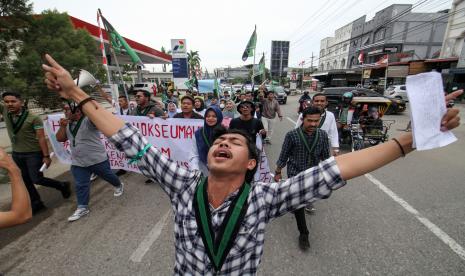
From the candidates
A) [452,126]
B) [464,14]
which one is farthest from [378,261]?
[464,14]

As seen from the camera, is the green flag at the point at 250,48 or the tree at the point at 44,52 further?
the green flag at the point at 250,48

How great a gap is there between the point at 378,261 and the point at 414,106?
223cm

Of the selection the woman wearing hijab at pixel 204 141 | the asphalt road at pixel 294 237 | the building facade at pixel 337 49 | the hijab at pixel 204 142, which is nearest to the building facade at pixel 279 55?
→ the building facade at pixel 337 49

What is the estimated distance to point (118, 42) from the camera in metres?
5.01

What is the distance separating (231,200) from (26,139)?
11.8 feet

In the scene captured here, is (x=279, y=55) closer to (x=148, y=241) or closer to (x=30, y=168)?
(x=30, y=168)

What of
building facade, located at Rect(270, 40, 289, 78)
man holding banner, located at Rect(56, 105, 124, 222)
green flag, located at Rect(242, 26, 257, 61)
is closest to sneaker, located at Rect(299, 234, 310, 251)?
man holding banner, located at Rect(56, 105, 124, 222)

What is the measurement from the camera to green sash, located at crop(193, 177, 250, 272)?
105 cm

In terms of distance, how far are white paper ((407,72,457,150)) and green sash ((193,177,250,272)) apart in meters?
0.78

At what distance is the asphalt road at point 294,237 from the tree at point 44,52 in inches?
167

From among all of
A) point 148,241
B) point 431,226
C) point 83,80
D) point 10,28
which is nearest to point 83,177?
point 148,241

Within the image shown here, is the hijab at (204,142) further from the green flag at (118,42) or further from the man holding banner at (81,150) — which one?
the green flag at (118,42)

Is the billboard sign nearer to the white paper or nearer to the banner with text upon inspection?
the banner with text

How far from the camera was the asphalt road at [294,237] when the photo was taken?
242 cm
